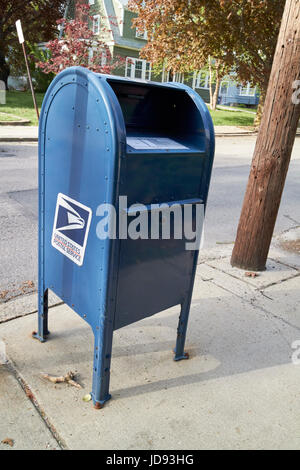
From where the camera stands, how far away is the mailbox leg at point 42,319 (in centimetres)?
269

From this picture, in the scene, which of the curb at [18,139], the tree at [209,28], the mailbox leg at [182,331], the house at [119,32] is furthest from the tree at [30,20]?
the mailbox leg at [182,331]

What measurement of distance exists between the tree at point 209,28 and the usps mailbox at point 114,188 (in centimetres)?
1414

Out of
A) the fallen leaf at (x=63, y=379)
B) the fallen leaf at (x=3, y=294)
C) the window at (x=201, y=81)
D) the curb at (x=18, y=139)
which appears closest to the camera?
the fallen leaf at (x=63, y=379)

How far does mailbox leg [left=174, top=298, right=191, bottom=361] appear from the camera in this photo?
266 centimetres

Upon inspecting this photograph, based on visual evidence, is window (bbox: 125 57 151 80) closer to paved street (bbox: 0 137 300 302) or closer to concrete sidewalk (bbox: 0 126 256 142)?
concrete sidewalk (bbox: 0 126 256 142)

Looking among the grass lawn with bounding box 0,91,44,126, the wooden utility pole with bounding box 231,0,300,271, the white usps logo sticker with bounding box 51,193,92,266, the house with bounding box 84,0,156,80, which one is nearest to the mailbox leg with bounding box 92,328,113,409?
the white usps logo sticker with bounding box 51,193,92,266

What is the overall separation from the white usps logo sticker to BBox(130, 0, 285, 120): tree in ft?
47.7

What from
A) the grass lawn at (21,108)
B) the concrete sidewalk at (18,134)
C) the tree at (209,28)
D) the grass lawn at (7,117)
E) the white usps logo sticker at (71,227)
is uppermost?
the tree at (209,28)

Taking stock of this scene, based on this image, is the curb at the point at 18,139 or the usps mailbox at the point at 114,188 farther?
the curb at the point at 18,139

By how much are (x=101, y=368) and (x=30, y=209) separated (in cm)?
389

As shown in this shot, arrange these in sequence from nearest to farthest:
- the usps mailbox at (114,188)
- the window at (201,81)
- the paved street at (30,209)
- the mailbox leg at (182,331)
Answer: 1. the usps mailbox at (114,188)
2. the mailbox leg at (182,331)
3. the paved street at (30,209)
4. the window at (201,81)

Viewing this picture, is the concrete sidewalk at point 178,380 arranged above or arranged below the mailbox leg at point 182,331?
below

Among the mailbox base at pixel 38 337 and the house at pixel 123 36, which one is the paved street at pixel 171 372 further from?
the house at pixel 123 36

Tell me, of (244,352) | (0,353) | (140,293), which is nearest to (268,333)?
(244,352)
